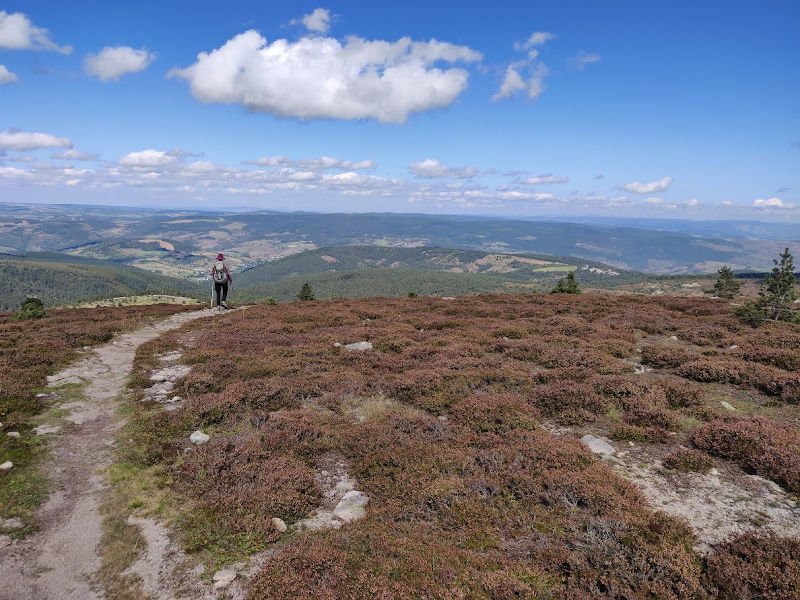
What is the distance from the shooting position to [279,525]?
273 inches

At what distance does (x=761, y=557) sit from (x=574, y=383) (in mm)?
6863

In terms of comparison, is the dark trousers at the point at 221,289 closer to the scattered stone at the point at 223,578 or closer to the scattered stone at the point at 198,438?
the scattered stone at the point at 198,438

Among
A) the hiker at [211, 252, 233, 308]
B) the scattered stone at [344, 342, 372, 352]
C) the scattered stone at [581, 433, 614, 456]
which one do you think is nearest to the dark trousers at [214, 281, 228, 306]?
the hiker at [211, 252, 233, 308]

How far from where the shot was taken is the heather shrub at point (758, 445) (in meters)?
7.42

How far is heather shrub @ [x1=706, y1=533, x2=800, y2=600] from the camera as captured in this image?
491cm

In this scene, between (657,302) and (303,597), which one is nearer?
(303,597)

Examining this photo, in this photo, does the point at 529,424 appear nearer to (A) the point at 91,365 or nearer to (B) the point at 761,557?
(B) the point at 761,557

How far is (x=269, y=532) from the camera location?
677cm

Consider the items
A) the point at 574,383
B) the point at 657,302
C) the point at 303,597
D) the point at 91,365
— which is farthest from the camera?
the point at 657,302

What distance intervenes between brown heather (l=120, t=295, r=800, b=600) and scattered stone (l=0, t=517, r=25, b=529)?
240 cm

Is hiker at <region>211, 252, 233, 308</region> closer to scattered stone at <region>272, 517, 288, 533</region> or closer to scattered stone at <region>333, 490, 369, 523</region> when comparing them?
scattered stone at <region>333, 490, 369, 523</region>

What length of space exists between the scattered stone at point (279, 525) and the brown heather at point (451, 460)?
14 cm

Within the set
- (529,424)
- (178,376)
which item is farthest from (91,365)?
(529,424)

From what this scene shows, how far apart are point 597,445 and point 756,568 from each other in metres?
3.90
